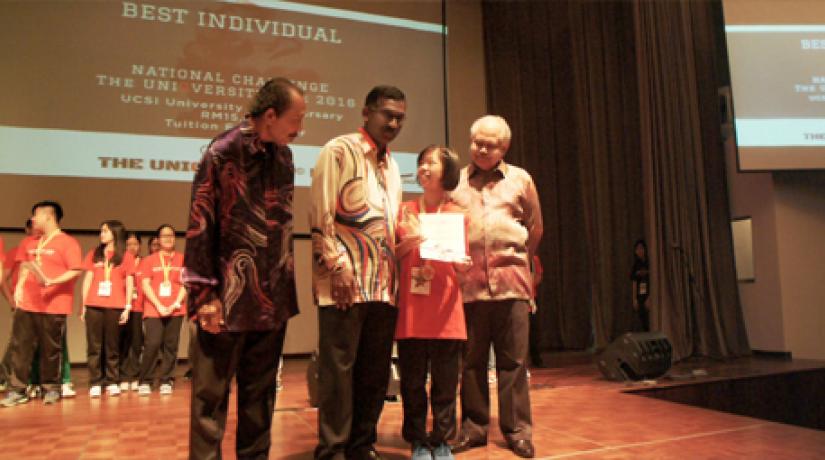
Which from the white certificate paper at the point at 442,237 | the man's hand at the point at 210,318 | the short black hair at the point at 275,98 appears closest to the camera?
the man's hand at the point at 210,318

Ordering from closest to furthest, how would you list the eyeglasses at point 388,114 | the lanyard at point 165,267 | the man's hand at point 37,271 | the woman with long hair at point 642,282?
1. the eyeglasses at point 388,114
2. the man's hand at point 37,271
3. the lanyard at point 165,267
4. the woman with long hair at point 642,282

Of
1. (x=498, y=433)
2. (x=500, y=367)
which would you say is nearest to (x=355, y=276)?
(x=500, y=367)

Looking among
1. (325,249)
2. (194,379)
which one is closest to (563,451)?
(325,249)

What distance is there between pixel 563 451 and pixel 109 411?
293cm

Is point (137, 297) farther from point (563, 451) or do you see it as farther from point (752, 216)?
point (752, 216)

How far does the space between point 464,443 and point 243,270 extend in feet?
4.47

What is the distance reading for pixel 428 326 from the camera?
2.27 meters

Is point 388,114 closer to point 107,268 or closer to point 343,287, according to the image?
point 343,287

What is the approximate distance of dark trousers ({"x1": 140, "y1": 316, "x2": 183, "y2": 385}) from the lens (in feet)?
16.1

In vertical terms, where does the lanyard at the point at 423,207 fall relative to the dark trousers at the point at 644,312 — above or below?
above

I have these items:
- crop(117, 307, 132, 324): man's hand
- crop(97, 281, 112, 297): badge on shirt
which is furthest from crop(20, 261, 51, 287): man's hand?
crop(117, 307, 132, 324): man's hand

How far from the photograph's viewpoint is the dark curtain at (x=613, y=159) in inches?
270

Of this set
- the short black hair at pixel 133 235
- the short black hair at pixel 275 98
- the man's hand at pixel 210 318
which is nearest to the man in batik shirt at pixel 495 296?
the short black hair at pixel 275 98

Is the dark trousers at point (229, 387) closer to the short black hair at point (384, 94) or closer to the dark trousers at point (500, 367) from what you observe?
the short black hair at point (384, 94)
